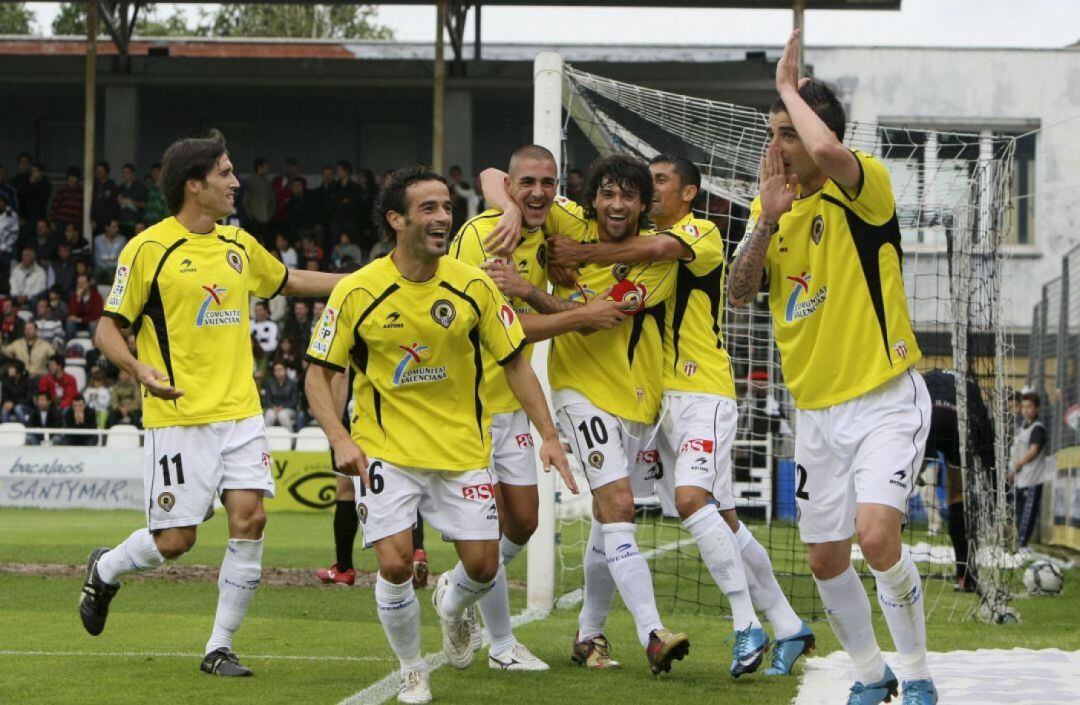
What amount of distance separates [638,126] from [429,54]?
21.0 metres

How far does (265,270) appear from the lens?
781cm

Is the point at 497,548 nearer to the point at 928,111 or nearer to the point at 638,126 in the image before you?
the point at 638,126

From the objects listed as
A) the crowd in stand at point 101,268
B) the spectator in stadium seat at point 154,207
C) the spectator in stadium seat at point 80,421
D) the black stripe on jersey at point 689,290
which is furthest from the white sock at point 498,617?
the spectator in stadium seat at point 154,207

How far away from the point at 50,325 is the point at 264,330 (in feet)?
11.8

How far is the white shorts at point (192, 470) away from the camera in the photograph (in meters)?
7.30

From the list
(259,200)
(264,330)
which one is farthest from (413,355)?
(259,200)

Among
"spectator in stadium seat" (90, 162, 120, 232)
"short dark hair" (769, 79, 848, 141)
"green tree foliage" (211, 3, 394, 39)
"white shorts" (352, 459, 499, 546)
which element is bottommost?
"white shorts" (352, 459, 499, 546)

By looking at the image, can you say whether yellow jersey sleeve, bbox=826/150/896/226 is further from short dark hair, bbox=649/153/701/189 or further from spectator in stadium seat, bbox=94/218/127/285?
spectator in stadium seat, bbox=94/218/127/285

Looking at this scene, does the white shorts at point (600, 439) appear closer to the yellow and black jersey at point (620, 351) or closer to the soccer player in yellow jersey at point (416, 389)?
the yellow and black jersey at point (620, 351)

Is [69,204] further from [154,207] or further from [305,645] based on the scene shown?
[305,645]

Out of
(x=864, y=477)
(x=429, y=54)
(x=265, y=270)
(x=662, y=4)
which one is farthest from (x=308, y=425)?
(x=864, y=477)

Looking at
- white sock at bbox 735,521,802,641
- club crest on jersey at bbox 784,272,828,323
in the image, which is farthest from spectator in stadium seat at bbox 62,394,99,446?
club crest on jersey at bbox 784,272,828,323

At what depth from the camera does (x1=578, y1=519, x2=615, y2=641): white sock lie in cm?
768

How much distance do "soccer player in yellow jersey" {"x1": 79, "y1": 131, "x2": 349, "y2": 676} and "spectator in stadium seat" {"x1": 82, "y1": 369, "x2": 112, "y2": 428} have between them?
15461mm
